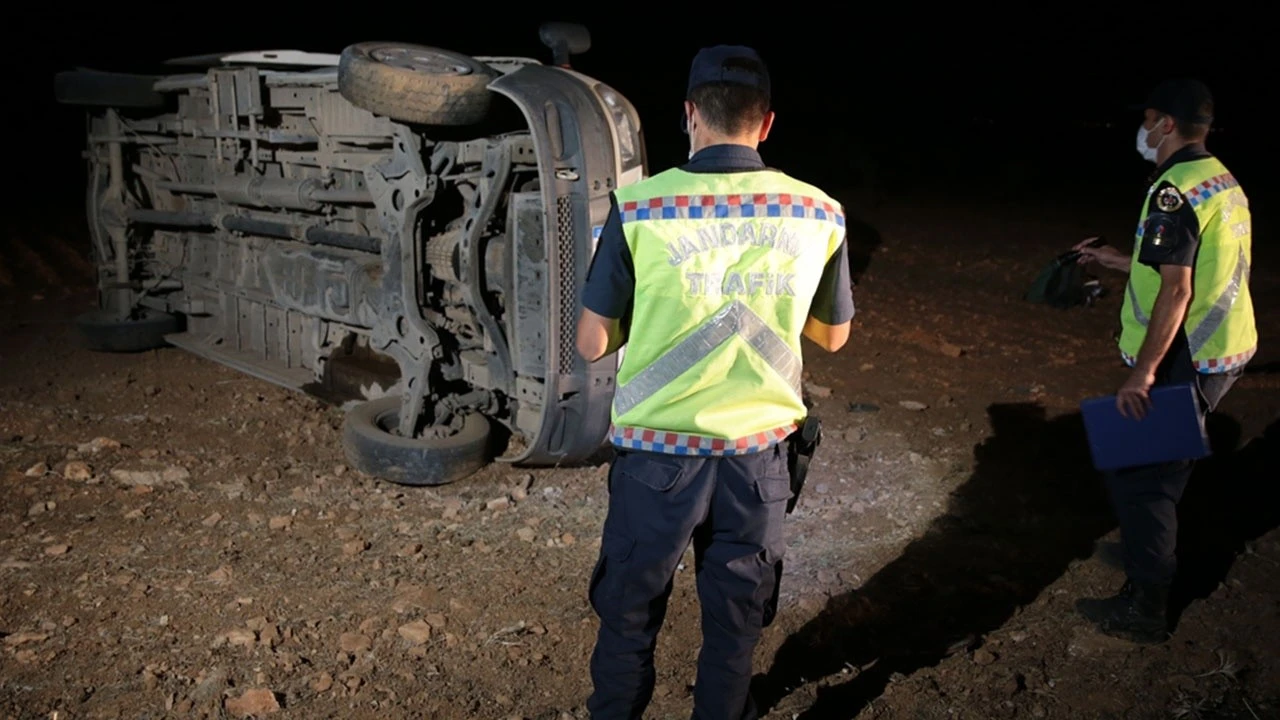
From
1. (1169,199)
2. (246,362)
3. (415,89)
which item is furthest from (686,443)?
(246,362)

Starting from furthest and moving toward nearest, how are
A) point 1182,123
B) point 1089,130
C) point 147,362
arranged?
1. point 1089,130
2. point 147,362
3. point 1182,123

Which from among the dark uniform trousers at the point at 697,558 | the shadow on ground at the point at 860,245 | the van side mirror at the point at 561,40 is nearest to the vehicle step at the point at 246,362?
the van side mirror at the point at 561,40

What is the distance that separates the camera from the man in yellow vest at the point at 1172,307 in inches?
138

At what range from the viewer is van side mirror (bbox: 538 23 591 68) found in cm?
511

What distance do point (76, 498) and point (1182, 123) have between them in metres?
4.85

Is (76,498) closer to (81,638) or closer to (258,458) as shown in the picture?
(258,458)

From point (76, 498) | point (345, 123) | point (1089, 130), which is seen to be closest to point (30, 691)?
point (76, 498)

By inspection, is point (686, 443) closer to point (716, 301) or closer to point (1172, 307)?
point (716, 301)

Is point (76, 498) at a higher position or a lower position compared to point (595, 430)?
lower

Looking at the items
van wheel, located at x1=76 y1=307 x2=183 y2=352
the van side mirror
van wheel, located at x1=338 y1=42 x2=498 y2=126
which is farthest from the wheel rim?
van wheel, located at x1=76 y1=307 x2=183 y2=352

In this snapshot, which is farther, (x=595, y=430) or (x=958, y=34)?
(x=958, y=34)

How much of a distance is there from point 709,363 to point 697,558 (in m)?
0.60

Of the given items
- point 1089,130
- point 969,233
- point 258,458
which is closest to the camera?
point 258,458

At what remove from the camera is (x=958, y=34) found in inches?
809
